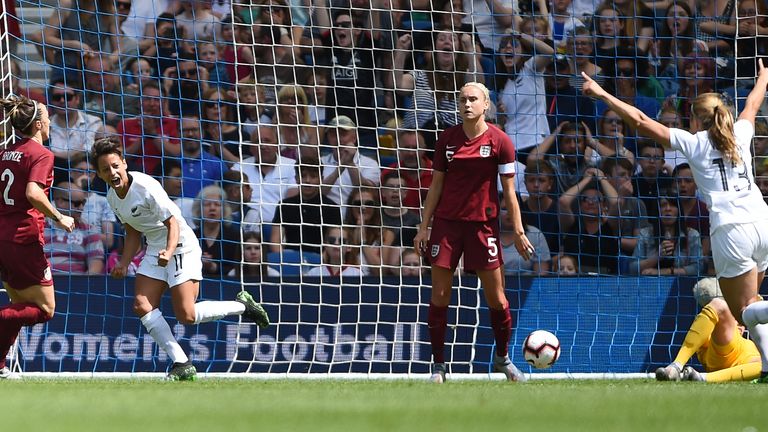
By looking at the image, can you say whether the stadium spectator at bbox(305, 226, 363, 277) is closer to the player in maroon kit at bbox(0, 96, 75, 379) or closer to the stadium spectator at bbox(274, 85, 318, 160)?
the stadium spectator at bbox(274, 85, 318, 160)

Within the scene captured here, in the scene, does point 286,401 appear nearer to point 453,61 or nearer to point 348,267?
point 348,267

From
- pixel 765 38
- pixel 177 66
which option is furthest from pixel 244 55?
pixel 765 38

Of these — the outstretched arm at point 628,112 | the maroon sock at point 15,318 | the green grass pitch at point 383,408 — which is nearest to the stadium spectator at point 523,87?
the outstretched arm at point 628,112

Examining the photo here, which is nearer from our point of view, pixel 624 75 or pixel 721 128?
pixel 721 128

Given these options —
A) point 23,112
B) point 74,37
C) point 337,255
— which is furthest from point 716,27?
point 23,112

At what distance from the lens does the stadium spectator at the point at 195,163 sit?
11.2 m

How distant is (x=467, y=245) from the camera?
8.30 metres

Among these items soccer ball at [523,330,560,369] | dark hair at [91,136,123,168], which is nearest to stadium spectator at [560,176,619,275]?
soccer ball at [523,330,560,369]

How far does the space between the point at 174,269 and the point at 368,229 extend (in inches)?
126

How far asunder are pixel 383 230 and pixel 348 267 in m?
0.51

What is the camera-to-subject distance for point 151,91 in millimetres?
11391

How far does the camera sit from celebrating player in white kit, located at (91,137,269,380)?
8.12m

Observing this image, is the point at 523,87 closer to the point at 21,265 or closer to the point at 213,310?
the point at 213,310

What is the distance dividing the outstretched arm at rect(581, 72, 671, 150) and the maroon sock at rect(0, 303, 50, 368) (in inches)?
152
